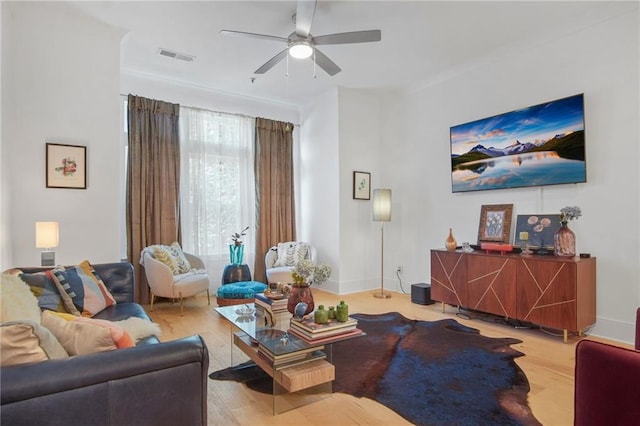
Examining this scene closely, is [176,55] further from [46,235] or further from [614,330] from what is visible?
[614,330]

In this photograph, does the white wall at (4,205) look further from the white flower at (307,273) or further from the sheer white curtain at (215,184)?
the white flower at (307,273)

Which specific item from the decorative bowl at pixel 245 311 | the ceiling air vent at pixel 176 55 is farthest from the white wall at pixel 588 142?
the ceiling air vent at pixel 176 55

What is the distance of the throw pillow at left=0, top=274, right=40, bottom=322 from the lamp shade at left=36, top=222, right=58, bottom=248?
1.05 m

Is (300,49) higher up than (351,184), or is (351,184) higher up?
(300,49)

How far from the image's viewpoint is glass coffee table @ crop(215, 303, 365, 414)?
2033 millimetres

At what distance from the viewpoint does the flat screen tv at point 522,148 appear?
3434mm

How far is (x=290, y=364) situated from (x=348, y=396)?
1.45 feet

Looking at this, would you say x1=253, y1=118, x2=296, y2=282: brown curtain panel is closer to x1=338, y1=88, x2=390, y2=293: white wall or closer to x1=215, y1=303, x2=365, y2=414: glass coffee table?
x1=338, y1=88, x2=390, y2=293: white wall

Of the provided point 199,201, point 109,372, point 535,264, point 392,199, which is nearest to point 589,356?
point 109,372

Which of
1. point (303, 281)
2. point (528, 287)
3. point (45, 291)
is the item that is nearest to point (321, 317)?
point (303, 281)

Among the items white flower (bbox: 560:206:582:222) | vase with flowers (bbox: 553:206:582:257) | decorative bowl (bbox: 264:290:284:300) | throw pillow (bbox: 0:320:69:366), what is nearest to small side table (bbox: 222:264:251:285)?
decorative bowl (bbox: 264:290:284:300)

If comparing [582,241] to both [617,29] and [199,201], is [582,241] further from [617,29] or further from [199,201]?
[199,201]

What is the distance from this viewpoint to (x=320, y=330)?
213 cm

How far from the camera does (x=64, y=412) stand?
1041mm
